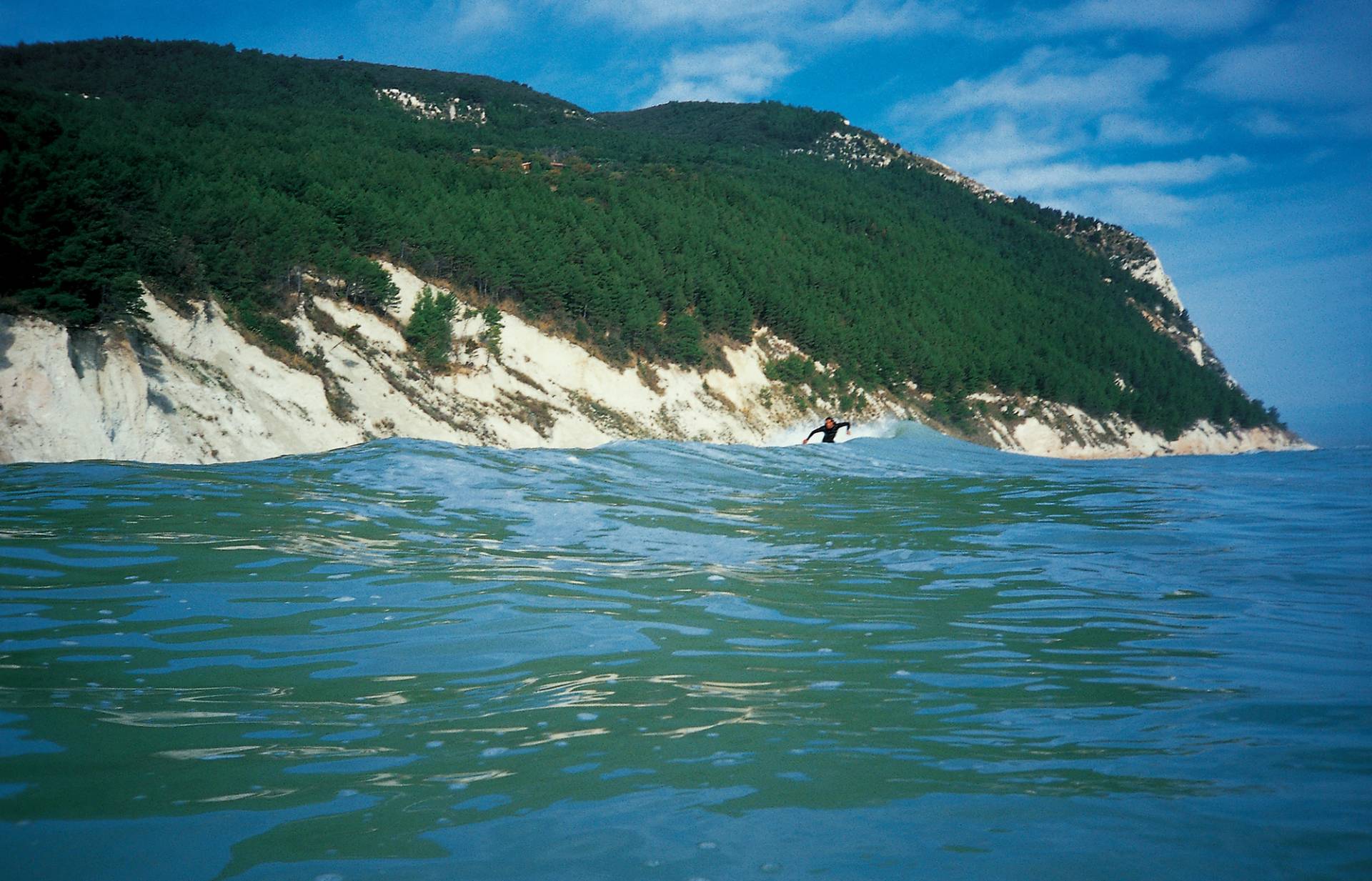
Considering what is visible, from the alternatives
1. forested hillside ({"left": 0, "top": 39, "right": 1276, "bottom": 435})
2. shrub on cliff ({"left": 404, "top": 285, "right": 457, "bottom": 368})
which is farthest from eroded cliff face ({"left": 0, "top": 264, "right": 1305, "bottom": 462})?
forested hillside ({"left": 0, "top": 39, "right": 1276, "bottom": 435})

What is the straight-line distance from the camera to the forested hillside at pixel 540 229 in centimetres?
2508

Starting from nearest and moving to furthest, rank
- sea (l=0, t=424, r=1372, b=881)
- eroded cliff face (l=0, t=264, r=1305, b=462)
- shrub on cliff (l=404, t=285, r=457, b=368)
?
sea (l=0, t=424, r=1372, b=881), eroded cliff face (l=0, t=264, r=1305, b=462), shrub on cliff (l=404, t=285, r=457, b=368)

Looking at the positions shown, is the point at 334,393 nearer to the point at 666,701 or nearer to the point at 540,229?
the point at 540,229

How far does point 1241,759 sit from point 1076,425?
68416 millimetres

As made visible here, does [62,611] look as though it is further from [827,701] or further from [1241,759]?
[1241,759]

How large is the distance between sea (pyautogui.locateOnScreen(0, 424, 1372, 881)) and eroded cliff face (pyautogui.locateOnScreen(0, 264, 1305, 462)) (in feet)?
24.6

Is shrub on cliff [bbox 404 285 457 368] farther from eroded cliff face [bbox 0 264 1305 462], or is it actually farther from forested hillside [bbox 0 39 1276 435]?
forested hillside [bbox 0 39 1276 435]

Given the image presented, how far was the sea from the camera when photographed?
392 cm

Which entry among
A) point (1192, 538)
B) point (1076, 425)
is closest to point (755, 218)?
point (1076, 425)

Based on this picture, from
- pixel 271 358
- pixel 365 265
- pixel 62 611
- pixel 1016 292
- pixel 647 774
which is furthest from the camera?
pixel 1016 292

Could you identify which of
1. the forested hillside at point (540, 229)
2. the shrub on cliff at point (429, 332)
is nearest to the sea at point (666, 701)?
the forested hillside at point (540, 229)

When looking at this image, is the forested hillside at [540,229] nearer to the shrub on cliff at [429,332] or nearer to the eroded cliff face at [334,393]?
the eroded cliff face at [334,393]

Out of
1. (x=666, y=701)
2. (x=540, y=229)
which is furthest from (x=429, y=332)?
(x=666, y=701)

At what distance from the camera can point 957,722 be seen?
17.9ft
